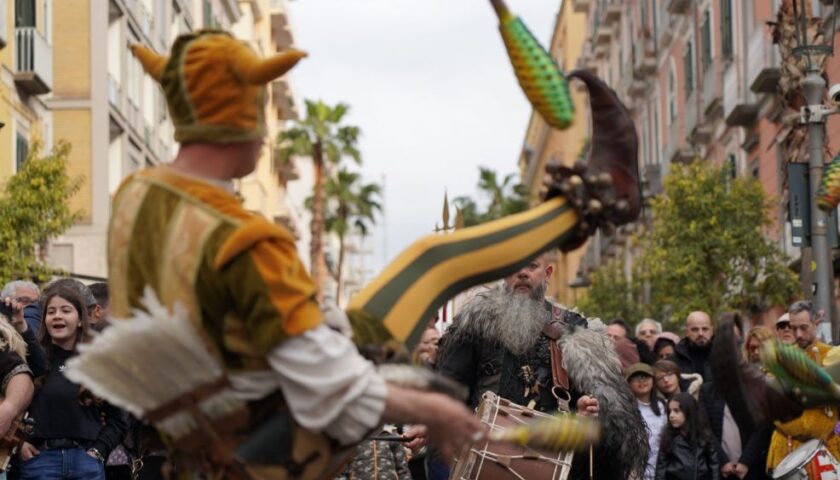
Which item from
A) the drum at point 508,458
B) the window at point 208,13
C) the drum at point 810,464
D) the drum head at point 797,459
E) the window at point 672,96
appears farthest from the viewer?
the window at point 208,13

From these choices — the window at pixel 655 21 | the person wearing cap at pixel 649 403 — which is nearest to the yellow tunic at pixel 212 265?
the person wearing cap at pixel 649 403

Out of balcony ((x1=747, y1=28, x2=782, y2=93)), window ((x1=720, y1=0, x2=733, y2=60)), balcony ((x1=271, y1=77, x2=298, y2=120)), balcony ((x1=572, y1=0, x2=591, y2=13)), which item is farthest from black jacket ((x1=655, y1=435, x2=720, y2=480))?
balcony ((x1=572, y1=0, x2=591, y2=13))

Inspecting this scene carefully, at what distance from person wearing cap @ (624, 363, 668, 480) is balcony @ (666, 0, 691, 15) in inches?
1235

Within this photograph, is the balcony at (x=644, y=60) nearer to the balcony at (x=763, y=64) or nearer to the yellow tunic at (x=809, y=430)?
the balcony at (x=763, y=64)

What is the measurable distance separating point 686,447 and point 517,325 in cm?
484

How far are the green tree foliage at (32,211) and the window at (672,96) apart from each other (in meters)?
25.8

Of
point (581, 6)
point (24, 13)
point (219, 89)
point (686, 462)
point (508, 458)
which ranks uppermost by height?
point (581, 6)

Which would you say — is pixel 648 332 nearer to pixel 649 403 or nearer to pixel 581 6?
pixel 649 403

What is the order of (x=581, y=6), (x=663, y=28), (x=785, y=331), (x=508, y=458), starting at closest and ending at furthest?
(x=508, y=458) < (x=785, y=331) < (x=663, y=28) < (x=581, y=6)

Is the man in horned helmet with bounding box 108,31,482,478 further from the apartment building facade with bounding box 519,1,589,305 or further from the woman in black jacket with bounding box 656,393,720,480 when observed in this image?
the apartment building facade with bounding box 519,1,589,305

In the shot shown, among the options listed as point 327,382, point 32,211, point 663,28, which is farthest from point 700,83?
point 327,382

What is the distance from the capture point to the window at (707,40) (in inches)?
1631

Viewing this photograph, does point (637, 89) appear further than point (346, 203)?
No

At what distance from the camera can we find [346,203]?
81.2 m
